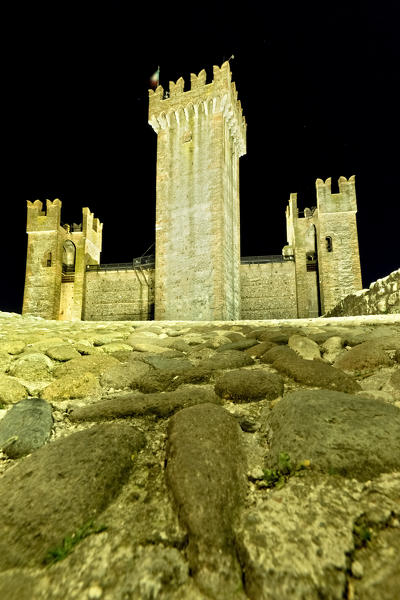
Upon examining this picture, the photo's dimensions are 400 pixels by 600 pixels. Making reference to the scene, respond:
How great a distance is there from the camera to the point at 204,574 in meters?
1.07

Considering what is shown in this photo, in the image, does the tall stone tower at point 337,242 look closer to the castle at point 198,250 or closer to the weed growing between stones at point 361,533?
Answer: the castle at point 198,250

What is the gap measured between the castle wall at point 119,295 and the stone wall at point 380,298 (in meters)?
12.9

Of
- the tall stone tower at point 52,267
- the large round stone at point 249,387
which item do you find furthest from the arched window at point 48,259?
the large round stone at point 249,387

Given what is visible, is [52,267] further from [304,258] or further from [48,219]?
[304,258]

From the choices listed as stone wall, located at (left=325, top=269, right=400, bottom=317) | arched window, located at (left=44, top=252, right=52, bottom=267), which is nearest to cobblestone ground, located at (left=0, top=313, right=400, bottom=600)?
stone wall, located at (left=325, top=269, right=400, bottom=317)

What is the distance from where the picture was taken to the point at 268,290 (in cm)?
1878

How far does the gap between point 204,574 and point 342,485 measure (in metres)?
0.68

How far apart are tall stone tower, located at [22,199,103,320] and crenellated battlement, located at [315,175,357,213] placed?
1521 cm

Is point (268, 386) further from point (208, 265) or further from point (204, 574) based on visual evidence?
point (208, 265)

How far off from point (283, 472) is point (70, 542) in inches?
37.1

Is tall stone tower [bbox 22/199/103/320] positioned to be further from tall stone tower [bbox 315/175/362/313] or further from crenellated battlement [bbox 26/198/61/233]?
tall stone tower [bbox 315/175/362/313]

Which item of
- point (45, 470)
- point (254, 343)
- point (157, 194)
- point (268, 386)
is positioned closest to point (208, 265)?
point (157, 194)

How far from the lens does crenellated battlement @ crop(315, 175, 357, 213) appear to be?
1858cm

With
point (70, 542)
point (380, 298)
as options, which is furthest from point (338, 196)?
point (70, 542)
